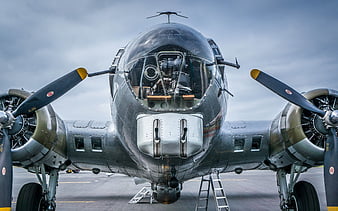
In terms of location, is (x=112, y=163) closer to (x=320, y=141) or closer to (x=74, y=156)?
(x=74, y=156)

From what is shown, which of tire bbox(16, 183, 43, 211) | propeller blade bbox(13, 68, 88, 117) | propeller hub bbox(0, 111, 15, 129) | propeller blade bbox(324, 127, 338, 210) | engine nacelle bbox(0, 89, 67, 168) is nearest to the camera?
propeller hub bbox(0, 111, 15, 129)

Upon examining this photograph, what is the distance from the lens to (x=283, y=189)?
9.17m

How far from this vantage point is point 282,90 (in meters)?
7.16

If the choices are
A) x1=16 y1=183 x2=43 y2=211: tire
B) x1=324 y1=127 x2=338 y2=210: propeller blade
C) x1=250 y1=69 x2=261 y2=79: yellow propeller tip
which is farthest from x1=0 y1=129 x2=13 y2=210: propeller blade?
x1=324 y1=127 x2=338 y2=210: propeller blade

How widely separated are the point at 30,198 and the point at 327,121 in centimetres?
683

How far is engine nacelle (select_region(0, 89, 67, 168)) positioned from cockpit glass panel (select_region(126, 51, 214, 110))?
9.64ft

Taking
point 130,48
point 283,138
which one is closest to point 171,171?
point 130,48

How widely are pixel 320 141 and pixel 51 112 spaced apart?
19.8 feet

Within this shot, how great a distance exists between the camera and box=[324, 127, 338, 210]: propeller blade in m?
7.19

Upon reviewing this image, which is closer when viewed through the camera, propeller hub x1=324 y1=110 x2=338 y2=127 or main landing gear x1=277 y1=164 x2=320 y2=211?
propeller hub x1=324 y1=110 x2=338 y2=127

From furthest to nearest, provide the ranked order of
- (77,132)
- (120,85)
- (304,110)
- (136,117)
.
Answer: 1. (77,132)
2. (304,110)
3. (120,85)
4. (136,117)

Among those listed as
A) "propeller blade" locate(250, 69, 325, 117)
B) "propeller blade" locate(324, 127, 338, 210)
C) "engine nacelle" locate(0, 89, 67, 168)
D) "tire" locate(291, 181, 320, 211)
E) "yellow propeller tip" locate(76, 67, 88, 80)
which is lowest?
"tire" locate(291, 181, 320, 211)

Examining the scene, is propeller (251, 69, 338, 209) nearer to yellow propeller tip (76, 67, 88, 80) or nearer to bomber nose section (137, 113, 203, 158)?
bomber nose section (137, 113, 203, 158)

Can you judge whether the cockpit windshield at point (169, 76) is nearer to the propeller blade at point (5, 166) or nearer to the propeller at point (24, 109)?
the propeller at point (24, 109)
